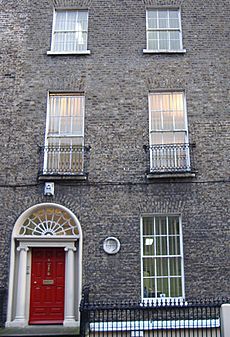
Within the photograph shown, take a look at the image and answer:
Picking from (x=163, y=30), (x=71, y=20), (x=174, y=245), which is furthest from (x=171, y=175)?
(x=71, y=20)

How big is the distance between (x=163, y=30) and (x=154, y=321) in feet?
30.5

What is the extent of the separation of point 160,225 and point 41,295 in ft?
12.8

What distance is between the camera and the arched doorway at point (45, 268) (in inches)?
431

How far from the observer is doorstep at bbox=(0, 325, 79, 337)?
9805 millimetres

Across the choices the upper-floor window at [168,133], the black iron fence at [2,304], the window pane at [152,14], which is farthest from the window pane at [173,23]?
the black iron fence at [2,304]

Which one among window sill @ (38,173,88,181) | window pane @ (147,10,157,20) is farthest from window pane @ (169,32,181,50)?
window sill @ (38,173,88,181)

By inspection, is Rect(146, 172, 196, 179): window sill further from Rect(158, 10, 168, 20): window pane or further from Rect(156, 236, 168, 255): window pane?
Rect(158, 10, 168, 20): window pane

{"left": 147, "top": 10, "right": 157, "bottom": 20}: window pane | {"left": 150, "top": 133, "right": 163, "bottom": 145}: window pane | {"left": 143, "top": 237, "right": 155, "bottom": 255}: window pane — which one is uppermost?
{"left": 147, "top": 10, "right": 157, "bottom": 20}: window pane

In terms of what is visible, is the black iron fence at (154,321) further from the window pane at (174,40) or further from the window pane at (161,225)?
the window pane at (174,40)

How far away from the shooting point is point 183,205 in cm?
1160

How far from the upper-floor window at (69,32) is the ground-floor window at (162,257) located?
612cm

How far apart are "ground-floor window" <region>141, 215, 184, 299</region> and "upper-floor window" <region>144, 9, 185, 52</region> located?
5720 millimetres

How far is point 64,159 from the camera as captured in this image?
12188 millimetres

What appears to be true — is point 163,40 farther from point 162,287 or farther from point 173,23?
point 162,287
